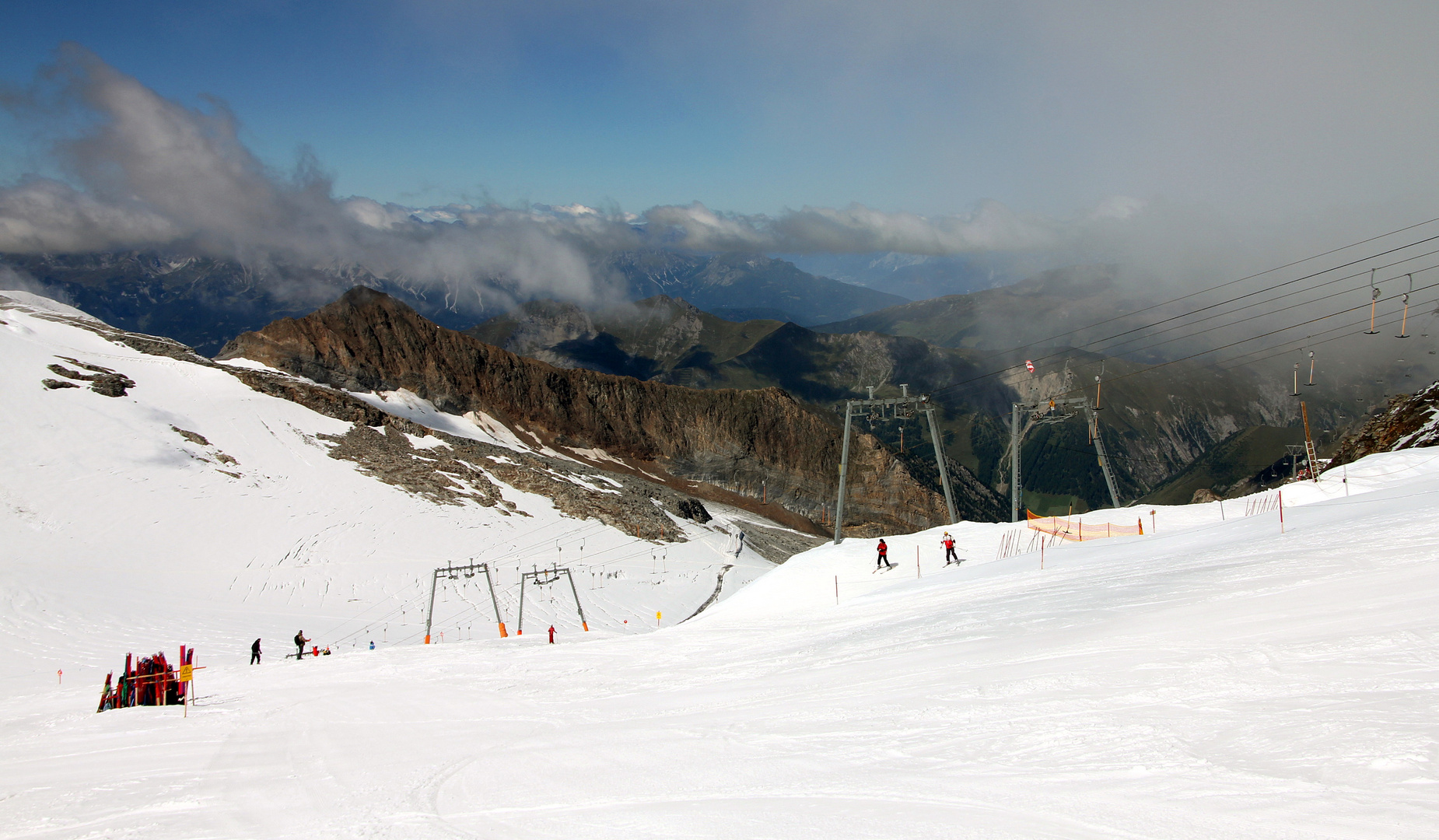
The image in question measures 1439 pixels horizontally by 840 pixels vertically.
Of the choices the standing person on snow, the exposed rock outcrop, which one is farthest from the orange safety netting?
the exposed rock outcrop

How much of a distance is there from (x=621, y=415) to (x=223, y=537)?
7894 cm

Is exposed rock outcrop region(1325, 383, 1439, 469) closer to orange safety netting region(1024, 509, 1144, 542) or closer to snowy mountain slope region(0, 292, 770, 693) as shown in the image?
orange safety netting region(1024, 509, 1144, 542)

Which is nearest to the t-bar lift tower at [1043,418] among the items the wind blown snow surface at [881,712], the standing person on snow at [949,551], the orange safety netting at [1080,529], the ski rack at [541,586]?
the orange safety netting at [1080,529]

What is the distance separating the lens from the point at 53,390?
6297cm

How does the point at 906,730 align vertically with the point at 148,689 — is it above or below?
above

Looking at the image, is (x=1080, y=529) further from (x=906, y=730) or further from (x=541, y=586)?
(x=541, y=586)

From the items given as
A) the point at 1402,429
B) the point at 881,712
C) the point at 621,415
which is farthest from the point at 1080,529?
the point at 621,415

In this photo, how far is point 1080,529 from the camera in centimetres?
3209

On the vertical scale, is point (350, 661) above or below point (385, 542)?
below

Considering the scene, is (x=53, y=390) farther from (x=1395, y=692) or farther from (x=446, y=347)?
(x=1395, y=692)

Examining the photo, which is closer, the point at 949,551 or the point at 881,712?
the point at 881,712

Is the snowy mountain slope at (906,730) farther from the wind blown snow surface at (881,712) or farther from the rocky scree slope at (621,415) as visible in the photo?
the rocky scree slope at (621,415)

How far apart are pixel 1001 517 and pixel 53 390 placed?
137786 mm

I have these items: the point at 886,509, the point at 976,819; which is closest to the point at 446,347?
the point at 886,509
